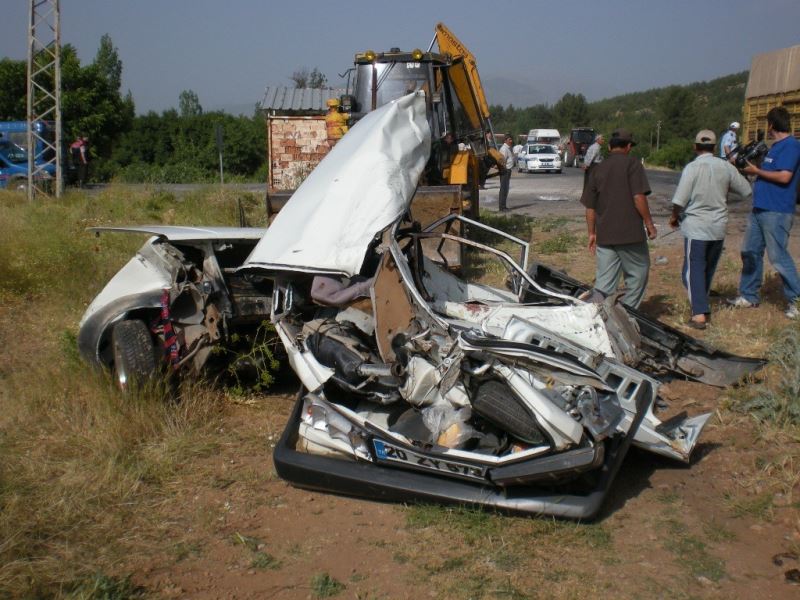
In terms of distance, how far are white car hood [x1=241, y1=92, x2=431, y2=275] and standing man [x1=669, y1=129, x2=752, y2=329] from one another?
2.90 meters

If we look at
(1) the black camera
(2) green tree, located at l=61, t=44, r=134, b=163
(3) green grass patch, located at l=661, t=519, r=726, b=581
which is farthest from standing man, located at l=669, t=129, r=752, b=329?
(2) green tree, located at l=61, t=44, r=134, b=163

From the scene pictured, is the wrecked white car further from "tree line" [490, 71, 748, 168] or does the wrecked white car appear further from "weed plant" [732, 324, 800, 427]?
"tree line" [490, 71, 748, 168]

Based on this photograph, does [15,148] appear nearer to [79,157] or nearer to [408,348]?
[79,157]

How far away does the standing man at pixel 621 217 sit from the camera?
6.86 m

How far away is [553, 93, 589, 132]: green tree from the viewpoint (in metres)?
87.0

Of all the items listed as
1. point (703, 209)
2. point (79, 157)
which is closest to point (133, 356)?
point (703, 209)

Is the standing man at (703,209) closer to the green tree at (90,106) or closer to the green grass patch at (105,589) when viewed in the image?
the green grass patch at (105,589)

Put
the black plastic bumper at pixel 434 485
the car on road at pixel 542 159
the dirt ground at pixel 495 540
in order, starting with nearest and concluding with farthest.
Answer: the dirt ground at pixel 495 540
the black plastic bumper at pixel 434 485
the car on road at pixel 542 159

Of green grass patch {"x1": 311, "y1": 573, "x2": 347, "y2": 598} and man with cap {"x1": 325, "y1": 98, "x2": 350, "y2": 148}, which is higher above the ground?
man with cap {"x1": 325, "y1": 98, "x2": 350, "y2": 148}

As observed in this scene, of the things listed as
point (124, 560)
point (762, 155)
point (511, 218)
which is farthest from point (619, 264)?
point (511, 218)

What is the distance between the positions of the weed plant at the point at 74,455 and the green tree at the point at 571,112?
8339 cm

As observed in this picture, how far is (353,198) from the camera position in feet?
16.8

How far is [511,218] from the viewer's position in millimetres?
16406

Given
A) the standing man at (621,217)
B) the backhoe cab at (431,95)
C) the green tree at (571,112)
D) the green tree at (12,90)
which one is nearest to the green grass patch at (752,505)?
the standing man at (621,217)
